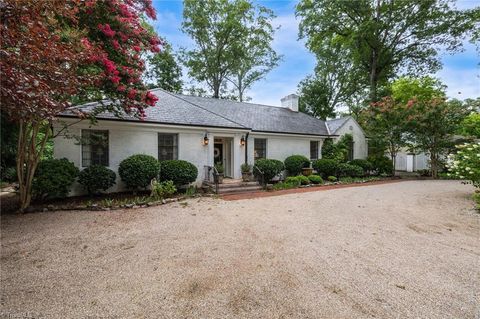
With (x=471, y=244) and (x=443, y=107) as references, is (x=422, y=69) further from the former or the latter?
(x=471, y=244)

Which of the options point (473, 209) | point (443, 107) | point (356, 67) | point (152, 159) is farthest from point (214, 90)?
point (473, 209)

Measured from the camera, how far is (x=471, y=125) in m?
12.2

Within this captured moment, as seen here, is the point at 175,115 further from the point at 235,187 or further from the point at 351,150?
the point at 351,150

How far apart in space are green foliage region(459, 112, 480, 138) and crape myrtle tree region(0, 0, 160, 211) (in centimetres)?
1667

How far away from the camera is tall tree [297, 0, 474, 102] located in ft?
57.6

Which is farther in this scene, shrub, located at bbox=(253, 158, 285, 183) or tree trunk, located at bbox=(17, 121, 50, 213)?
shrub, located at bbox=(253, 158, 285, 183)

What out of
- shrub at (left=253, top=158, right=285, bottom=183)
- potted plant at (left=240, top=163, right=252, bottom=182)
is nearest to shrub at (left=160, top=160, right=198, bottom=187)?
potted plant at (left=240, top=163, right=252, bottom=182)

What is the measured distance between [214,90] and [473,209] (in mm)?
22561

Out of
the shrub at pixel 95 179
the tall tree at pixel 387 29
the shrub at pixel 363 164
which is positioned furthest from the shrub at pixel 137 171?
the tall tree at pixel 387 29

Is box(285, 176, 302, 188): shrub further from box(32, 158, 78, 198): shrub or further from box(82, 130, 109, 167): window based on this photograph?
box(32, 158, 78, 198): shrub

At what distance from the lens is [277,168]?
11586mm

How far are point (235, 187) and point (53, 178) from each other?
6.39m

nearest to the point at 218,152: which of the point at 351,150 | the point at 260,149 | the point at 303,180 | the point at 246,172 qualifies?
the point at 246,172

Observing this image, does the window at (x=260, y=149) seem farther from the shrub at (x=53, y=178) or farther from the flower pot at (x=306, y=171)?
the shrub at (x=53, y=178)
